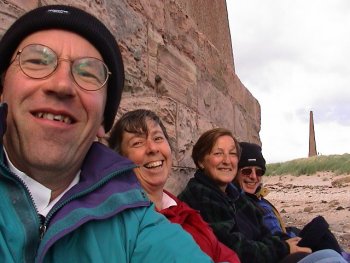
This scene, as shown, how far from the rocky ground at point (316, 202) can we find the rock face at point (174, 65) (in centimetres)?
287

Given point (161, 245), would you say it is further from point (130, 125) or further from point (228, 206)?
point (228, 206)

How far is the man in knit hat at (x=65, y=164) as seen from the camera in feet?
3.92

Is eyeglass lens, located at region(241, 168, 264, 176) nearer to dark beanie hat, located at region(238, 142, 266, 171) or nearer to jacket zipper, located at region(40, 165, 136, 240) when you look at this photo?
dark beanie hat, located at region(238, 142, 266, 171)

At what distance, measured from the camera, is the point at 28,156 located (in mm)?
1290

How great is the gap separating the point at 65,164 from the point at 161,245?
37 cm

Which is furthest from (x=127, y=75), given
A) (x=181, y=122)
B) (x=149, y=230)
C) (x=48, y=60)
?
(x=149, y=230)

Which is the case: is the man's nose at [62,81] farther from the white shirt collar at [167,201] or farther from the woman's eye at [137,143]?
the white shirt collar at [167,201]

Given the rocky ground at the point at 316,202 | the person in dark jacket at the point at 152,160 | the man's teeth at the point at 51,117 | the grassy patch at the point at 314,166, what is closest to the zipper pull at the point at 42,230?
the man's teeth at the point at 51,117

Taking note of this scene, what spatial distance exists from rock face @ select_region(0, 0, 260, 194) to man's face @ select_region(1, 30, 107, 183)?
0.50 m

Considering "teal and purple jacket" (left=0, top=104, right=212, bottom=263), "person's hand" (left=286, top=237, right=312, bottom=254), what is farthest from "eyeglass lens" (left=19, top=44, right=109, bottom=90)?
"person's hand" (left=286, top=237, right=312, bottom=254)

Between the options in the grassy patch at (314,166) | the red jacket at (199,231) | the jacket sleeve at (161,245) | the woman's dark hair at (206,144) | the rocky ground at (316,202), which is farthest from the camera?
the grassy patch at (314,166)

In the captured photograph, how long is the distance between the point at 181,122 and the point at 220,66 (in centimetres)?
137

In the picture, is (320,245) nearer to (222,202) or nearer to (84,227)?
(222,202)

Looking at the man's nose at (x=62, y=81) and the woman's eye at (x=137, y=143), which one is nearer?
the man's nose at (x=62, y=81)
